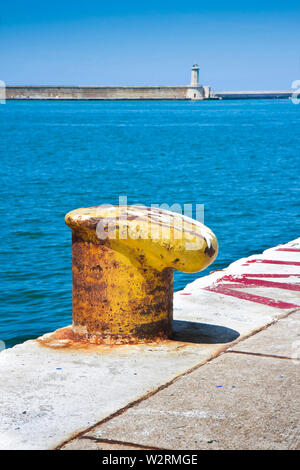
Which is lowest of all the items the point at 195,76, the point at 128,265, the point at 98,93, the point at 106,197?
the point at 106,197

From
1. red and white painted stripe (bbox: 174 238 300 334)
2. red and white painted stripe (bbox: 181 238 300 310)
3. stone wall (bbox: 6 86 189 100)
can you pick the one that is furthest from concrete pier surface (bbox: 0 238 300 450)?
stone wall (bbox: 6 86 189 100)

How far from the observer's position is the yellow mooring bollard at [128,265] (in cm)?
429

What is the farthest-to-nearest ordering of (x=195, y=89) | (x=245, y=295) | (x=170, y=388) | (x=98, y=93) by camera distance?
(x=98, y=93), (x=195, y=89), (x=245, y=295), (x=170, y=388)

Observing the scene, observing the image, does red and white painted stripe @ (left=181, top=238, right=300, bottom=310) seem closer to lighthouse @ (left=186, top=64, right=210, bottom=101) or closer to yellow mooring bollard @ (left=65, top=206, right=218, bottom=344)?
yellow mooring bollard @ (left=65, top=206, right=218, bottom=344)

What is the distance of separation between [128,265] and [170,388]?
1.01 m

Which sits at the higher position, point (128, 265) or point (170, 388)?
point (128, 265)

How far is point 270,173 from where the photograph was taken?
29328 mm

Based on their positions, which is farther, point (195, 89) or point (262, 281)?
point (195, 89)

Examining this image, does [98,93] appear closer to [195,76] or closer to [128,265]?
[195,76]

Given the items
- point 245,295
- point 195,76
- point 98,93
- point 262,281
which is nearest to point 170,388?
point 245,295

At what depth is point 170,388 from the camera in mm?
3637

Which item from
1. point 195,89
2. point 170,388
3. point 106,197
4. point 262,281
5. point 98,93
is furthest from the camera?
point 98,93

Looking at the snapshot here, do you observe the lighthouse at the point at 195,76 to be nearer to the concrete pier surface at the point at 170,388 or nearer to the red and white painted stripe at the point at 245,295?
the red and white painted stripe at the point at 245,295

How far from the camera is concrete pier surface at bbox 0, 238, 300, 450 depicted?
3.05 meters
